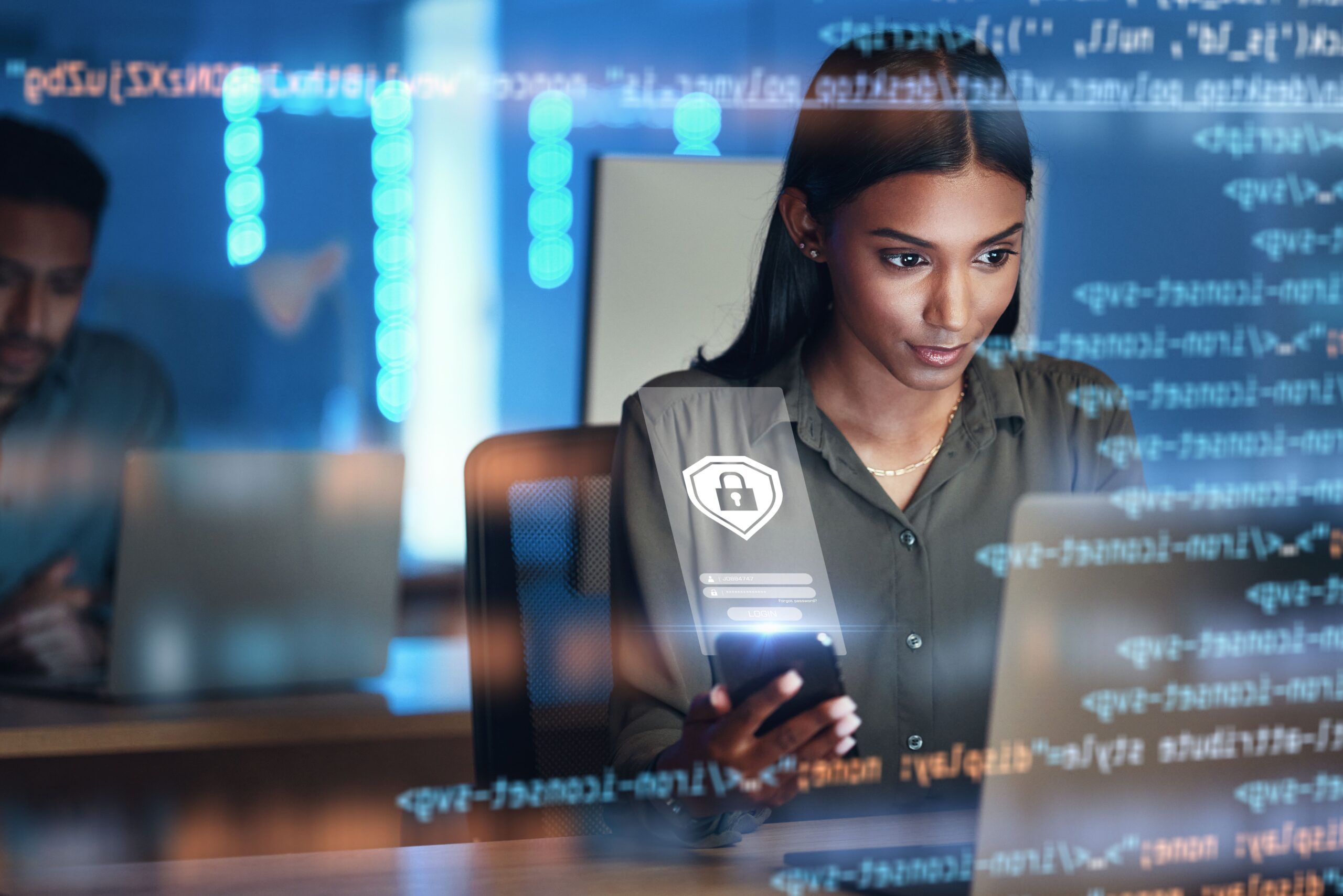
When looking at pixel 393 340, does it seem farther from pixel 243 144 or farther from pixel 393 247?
pixel 243 144

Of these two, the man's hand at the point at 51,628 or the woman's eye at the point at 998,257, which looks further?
the man's hand at the point at 51,628

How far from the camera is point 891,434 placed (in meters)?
0.68

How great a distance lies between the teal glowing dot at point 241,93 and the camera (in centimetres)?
54

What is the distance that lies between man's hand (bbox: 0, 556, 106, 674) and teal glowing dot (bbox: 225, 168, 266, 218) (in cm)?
32

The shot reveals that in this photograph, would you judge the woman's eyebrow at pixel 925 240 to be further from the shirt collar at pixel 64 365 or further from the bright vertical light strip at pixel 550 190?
the shirt collar at pixel 64 365

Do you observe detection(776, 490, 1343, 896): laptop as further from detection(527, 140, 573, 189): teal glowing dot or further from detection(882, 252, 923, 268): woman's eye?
detection(527, 140, 573, 189): teal glowing dot

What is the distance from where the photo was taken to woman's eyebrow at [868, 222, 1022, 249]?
0.60 metres

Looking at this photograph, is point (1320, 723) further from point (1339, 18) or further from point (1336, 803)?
point (1339, 18)

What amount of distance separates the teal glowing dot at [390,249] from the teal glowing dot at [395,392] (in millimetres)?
106

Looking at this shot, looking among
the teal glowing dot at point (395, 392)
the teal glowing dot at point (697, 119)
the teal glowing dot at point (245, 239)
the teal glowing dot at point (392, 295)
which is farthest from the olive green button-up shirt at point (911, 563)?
the teal glowing dot at point (395, 392)

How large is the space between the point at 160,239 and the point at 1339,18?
2.29 feet

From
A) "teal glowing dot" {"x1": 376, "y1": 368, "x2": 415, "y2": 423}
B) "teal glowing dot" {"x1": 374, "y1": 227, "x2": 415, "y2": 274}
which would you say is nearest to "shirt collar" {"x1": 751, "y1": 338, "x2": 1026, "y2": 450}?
"teal glowing dot" {"x1": 374, "y1": 227, "x2": 415, "y2": 274}

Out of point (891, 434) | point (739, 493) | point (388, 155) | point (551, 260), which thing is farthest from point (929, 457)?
point (551, 260)

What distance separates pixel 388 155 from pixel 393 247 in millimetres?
416
